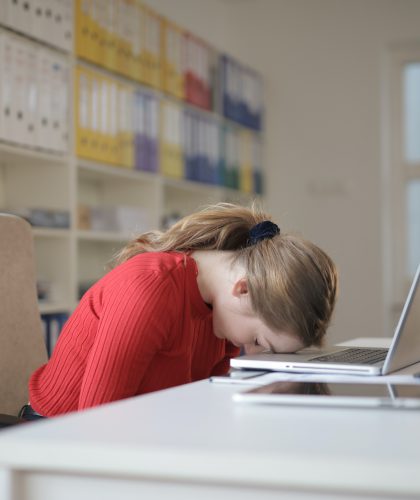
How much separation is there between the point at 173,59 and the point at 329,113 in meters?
1.43

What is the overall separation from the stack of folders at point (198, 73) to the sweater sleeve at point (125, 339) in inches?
126

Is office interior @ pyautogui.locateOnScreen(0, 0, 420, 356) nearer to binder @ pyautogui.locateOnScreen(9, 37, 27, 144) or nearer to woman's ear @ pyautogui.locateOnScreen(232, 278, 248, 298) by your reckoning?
binder @ pyautogui.locateOnScreen(9, 37, 27, 144)

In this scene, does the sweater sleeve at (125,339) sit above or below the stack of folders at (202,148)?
below

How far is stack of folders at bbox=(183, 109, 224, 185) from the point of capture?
432cm

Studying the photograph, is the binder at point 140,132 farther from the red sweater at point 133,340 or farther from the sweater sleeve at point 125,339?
the sweater sleeve at point 125,339

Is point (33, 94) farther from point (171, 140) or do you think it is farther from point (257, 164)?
point (257, 164)

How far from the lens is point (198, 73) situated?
4.44 metres

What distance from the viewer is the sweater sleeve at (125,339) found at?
114 centimetres

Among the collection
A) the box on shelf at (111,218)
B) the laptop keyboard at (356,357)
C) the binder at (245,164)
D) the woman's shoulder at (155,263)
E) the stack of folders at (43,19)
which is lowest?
the laptop keyboard at (356,357)

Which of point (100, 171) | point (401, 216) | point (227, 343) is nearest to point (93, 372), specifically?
point (227, 343)

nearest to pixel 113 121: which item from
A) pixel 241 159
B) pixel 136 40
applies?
pixel 136 40

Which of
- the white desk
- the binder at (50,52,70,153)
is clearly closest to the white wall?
the binder at (50,52,70,153)

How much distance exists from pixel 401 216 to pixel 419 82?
2.79 feet

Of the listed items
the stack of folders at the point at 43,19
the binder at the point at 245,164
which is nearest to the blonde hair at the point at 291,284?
the stack of folders at the point at 43,19
